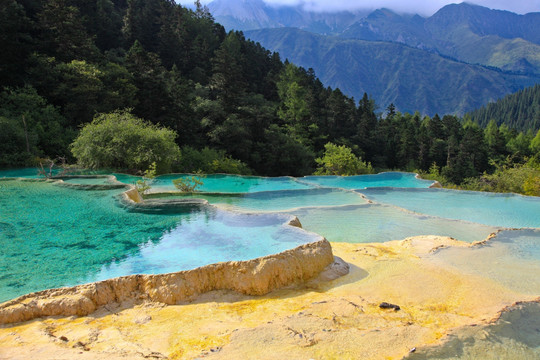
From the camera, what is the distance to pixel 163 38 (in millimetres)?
31766

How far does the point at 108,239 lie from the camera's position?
21.3ft

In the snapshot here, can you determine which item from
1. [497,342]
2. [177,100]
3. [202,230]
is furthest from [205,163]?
[497,342]

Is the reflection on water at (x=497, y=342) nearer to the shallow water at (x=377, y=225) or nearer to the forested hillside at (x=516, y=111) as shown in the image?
the shallow water at (x=377, y=225)

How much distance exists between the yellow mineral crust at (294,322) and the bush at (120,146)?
989cm

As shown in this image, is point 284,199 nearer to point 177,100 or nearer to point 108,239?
point 108,239

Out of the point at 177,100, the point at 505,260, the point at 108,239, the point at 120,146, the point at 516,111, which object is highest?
the point at 516,111

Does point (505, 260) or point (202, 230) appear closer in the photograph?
point (505, 260)

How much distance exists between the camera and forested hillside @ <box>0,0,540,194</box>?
1767 centimetres

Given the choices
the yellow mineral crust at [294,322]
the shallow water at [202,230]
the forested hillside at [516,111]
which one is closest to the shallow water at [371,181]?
the shallow water at [202,230]

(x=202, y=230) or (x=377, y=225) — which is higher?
(x=202, y=230)

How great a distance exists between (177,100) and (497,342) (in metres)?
21.6

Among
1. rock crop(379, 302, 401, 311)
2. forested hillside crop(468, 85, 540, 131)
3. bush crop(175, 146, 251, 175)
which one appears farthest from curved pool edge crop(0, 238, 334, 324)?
forested hillside crop(468, 85, 540, 131)

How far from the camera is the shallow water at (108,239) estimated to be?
5297 millimetres

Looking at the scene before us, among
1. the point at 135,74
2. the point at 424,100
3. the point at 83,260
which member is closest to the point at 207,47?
the point at 135,74
